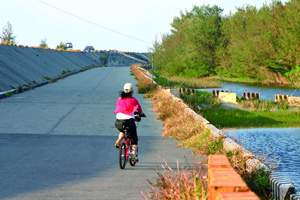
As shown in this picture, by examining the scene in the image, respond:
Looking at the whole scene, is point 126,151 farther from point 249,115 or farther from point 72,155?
point 249,115

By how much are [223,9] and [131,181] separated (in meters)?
76.2

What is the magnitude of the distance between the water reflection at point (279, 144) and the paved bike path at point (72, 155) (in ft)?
9.30

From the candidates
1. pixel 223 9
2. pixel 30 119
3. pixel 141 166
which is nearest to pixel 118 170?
pixel 141 166

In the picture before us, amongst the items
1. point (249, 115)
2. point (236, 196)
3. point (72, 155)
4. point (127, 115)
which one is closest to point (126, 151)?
point (127, 115)

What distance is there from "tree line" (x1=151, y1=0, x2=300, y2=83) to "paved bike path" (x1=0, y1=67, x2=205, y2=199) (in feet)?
126

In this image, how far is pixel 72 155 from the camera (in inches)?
402

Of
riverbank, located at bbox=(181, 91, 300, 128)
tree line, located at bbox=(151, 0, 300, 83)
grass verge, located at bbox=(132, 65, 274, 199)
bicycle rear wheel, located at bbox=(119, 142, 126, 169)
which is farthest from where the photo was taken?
tree line, located at bbox=(151, 0, 300, 83)

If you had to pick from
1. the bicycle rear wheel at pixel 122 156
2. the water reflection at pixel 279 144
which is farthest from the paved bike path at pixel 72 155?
the water reflection at pixel 279 144

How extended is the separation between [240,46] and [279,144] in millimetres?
52414

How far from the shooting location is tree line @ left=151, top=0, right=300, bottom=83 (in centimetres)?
5834

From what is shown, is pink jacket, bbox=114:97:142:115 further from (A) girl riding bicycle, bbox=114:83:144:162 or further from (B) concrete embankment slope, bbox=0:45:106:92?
(B) concrete embankment slope, bbox=0:45:106:92

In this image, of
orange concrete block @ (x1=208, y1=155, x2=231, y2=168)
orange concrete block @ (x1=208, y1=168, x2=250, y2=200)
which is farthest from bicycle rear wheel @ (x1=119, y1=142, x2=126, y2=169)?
orange concrete block @ (x1=208, y1=168, x2=250, y2=200)

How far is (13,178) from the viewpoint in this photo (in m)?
7.86

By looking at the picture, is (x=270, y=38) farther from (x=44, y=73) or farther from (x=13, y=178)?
(x=13, y=178)
